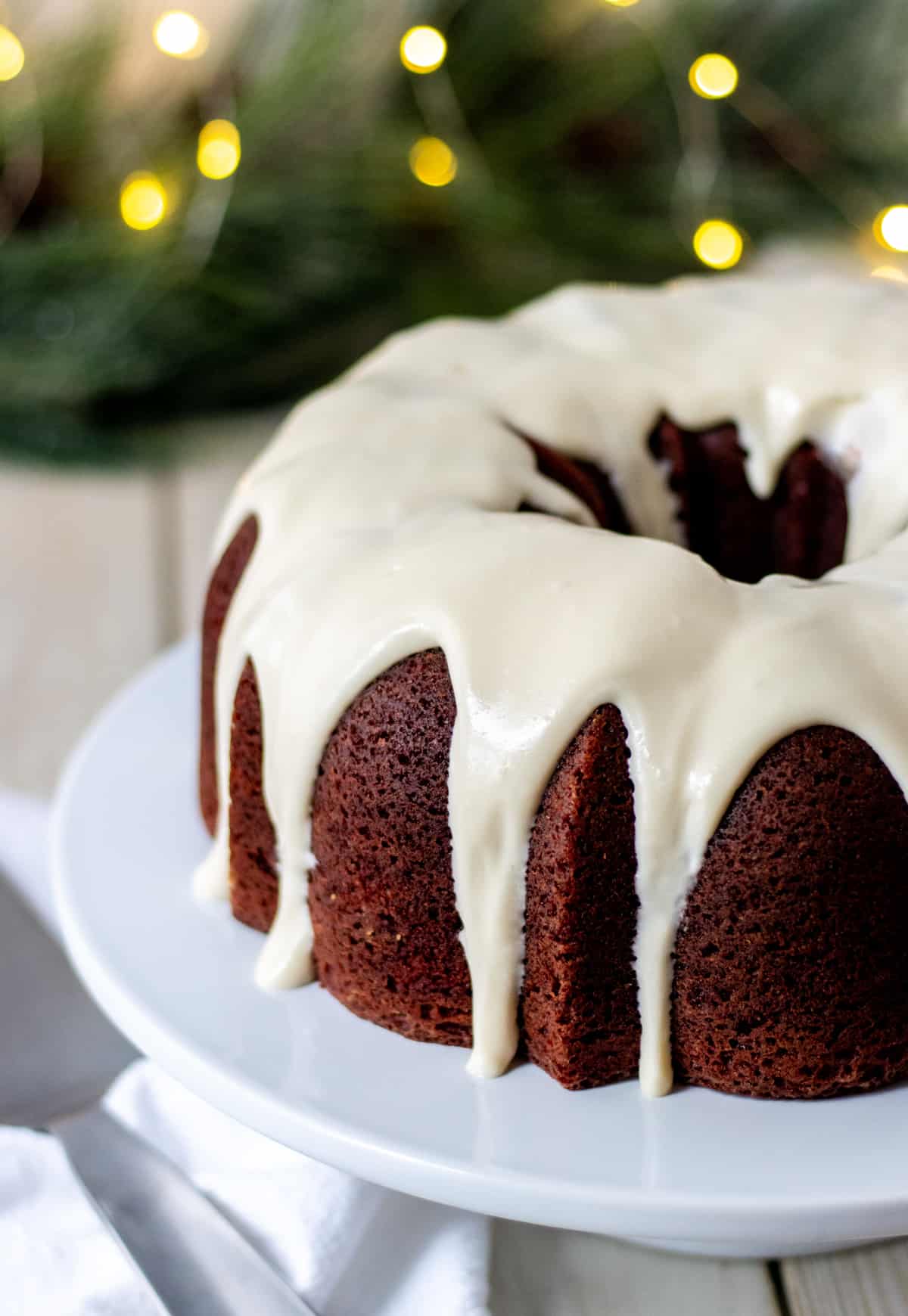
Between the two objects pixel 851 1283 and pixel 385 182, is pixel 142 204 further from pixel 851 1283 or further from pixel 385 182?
pixel 851 1283

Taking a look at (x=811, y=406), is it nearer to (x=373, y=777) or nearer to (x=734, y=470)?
(x=734, y=470)

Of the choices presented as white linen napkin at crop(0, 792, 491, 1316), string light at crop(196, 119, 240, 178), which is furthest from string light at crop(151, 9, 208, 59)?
white linen napkin at crop(0, 792, 491, 1316)

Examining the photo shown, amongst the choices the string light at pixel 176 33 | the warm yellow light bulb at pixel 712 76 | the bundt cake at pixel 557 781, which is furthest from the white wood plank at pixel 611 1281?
the warm yellow light bulb at pixel 712 76

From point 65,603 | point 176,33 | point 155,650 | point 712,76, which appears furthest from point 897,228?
point 65,603

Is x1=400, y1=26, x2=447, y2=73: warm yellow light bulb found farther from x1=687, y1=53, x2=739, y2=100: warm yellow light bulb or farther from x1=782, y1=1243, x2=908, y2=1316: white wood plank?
x1=782, y1=1243, x2=908, y2=1316: white wood plank

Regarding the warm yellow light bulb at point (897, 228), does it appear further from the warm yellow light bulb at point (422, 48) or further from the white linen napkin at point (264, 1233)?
the white linen napkin at point (264, 1233)

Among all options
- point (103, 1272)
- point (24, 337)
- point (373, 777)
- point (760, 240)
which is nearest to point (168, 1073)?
point (103, 1272)
